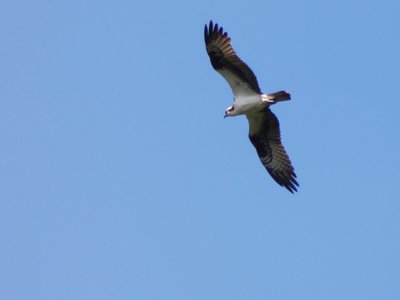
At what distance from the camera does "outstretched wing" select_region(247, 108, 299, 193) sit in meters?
23.7

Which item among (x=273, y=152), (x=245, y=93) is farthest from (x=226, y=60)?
(x=273, y=152)

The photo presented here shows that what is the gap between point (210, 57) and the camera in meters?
22.1

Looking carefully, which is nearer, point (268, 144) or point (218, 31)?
point (218, 31)

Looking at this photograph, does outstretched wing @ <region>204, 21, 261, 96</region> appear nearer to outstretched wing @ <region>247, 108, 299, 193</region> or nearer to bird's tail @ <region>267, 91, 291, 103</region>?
bird's tail @ <region>267, 91, 291, 103</region>

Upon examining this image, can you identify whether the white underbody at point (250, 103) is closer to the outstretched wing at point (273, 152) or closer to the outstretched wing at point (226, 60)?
the outstretched wing at point (226, 60)

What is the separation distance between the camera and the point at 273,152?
78.9 ft

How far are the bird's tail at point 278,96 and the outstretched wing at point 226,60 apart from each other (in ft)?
1.22

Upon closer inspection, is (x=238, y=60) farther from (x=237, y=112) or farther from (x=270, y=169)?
(x=270, y=169)

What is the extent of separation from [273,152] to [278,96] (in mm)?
2505

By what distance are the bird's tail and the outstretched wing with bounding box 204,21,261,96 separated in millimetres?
370

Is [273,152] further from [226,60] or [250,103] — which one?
[226,60]

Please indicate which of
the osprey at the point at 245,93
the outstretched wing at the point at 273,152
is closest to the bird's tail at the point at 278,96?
the osprey at the point at 245,93

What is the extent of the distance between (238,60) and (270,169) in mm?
3586

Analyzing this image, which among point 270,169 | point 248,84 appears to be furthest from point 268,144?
point 248,84
